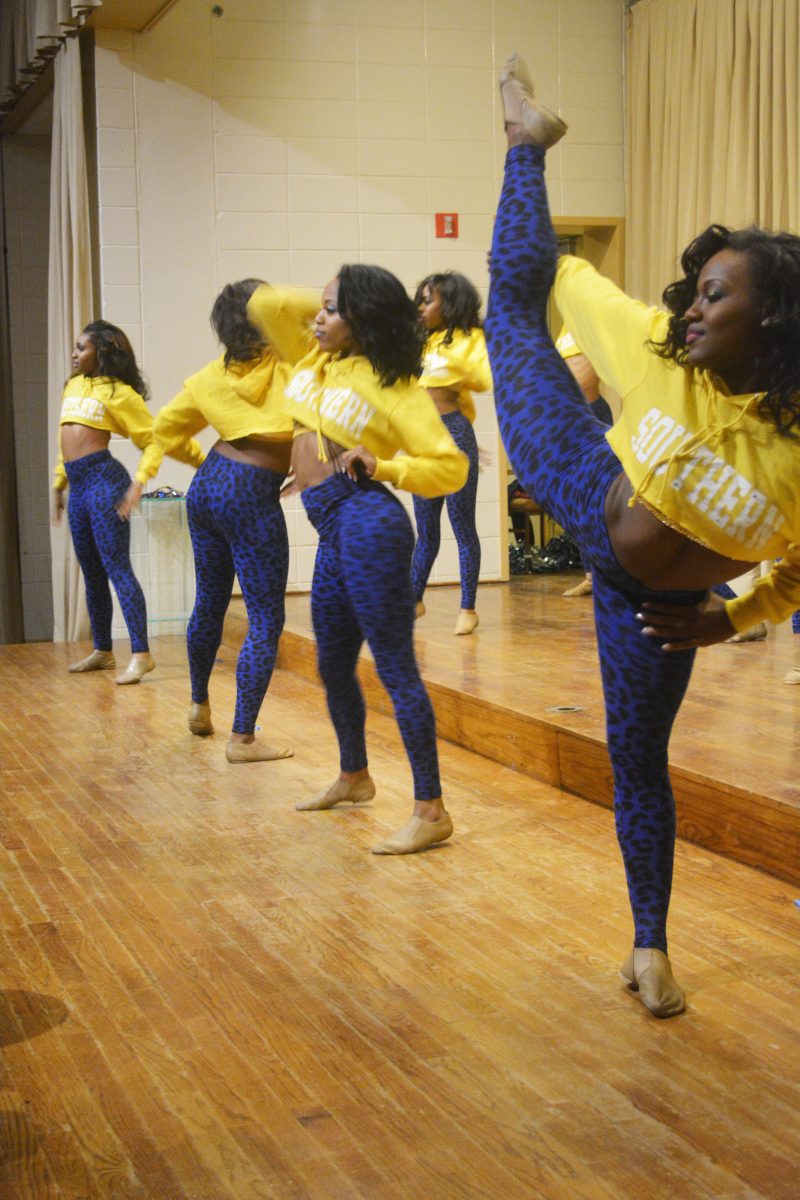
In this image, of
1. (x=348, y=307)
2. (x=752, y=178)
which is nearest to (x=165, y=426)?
(x=348, y=307)

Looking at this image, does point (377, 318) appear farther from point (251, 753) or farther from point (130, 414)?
point (130, 414)

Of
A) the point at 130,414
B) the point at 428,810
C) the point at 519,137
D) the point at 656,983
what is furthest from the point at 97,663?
the point at 519,137

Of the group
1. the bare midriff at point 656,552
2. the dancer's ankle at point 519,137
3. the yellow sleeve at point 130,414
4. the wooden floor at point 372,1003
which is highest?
the dancer's ankle at point 519,137

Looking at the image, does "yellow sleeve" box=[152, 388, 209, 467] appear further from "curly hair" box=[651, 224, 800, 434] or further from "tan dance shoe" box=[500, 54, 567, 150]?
"curly hair" box=[651, 224, 800, 434]

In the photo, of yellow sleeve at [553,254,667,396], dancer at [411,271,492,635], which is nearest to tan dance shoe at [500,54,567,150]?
yellow sleeve at [553,254,667,396]

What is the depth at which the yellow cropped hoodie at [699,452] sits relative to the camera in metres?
1.91

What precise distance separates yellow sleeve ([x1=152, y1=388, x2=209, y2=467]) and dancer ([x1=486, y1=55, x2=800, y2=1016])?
2334 millimetres

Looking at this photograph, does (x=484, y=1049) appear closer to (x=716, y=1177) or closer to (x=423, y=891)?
(x=716, y=1177)

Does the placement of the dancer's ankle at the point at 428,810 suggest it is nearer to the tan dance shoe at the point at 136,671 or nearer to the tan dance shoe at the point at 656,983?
the tan dance shoe at the point at 656,983

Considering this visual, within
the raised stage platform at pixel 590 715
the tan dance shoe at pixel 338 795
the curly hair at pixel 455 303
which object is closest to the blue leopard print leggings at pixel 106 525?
the raised stage platform at pixel 590 715

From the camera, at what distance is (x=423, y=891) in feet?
10.1

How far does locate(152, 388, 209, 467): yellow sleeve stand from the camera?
4465 millimetres

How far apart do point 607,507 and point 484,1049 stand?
35.2 inches

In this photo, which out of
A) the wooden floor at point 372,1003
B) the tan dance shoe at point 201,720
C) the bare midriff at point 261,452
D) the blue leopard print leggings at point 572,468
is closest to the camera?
the wooden floor at point 372,1003
